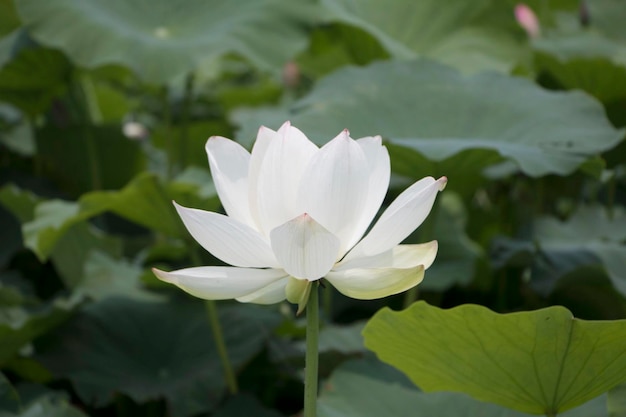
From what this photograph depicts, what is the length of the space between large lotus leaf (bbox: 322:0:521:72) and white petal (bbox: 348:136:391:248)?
1125mm

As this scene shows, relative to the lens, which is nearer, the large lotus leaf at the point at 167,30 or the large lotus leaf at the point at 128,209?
the large lotus leaf at the point at 128,209

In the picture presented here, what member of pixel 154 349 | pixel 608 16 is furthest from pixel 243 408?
pixel 608 16

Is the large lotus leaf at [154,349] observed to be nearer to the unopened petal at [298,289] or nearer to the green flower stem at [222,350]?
the green flower stem at [222,350]

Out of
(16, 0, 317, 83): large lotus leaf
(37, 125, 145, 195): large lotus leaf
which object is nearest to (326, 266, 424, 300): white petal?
(16, 0, 317, 83): large lotus leaf

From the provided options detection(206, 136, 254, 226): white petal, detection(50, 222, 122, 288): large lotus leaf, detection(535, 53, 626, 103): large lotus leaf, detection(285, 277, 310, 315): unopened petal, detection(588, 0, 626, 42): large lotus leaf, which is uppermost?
detection(206, 136, 254, 226): white petal

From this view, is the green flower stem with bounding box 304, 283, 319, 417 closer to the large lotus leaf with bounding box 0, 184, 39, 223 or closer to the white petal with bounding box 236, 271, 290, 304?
the white petal with bounding box 236, 271, 290, 304

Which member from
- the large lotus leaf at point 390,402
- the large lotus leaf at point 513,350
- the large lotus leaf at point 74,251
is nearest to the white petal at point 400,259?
the large lotus leaf at point 513,350

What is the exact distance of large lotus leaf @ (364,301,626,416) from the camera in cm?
77

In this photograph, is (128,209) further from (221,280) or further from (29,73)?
(221,280)

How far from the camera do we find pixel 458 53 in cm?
190

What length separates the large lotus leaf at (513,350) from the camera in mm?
775

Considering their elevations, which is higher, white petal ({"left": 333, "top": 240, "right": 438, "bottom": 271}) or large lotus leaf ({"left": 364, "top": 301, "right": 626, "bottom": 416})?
white petal ({"left": 333, "top": 240, "right": 438, "bottom": 271})

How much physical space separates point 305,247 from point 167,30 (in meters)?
1.17

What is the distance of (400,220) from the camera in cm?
65
